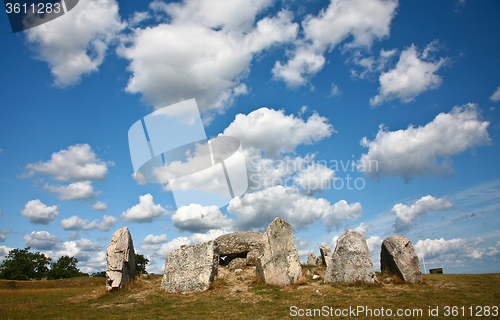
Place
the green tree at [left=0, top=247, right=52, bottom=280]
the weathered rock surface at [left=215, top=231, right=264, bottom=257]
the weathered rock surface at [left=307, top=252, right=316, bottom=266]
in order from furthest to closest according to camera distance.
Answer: the green tree at [left=0, top=247, right=52, bottom=280] → the weathered rock surface at [left=307, top=252, right=316, bottom=266] → the weathered rock surface at [left=215, top=231, right=264, bottom=257]

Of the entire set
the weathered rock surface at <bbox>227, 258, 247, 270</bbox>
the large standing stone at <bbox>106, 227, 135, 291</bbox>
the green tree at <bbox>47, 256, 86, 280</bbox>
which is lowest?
the green tree at <bbox>47, 256, 86, 280</bbox>

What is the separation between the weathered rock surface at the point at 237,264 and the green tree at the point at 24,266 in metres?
40.7

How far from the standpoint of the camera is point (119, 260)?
16094mm

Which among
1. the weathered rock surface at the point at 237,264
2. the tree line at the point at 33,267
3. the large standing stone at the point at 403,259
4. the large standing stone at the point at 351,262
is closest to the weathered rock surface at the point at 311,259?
the weathered rock surface at the point at 237,264

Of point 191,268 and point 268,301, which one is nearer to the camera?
point 268,301

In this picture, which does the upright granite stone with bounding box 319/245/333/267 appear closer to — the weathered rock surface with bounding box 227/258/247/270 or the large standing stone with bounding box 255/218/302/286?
the weathered rock surface with bounding box 227/258/247/270

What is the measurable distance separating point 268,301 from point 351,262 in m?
4.73

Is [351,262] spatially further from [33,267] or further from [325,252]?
[33,267]

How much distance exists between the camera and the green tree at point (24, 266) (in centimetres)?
4344

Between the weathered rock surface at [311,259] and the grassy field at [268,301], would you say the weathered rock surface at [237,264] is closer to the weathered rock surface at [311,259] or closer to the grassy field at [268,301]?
the grassy field at [268,301]

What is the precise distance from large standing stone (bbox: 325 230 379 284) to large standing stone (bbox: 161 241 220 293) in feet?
19.5

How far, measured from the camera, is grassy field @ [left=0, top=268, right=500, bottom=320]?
9.74 meters

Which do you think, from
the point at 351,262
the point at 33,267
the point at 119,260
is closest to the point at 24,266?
the point at 33,267

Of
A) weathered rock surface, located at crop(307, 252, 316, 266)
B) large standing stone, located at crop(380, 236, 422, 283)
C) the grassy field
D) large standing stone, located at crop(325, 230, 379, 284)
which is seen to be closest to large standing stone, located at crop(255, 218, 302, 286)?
the grassy field
